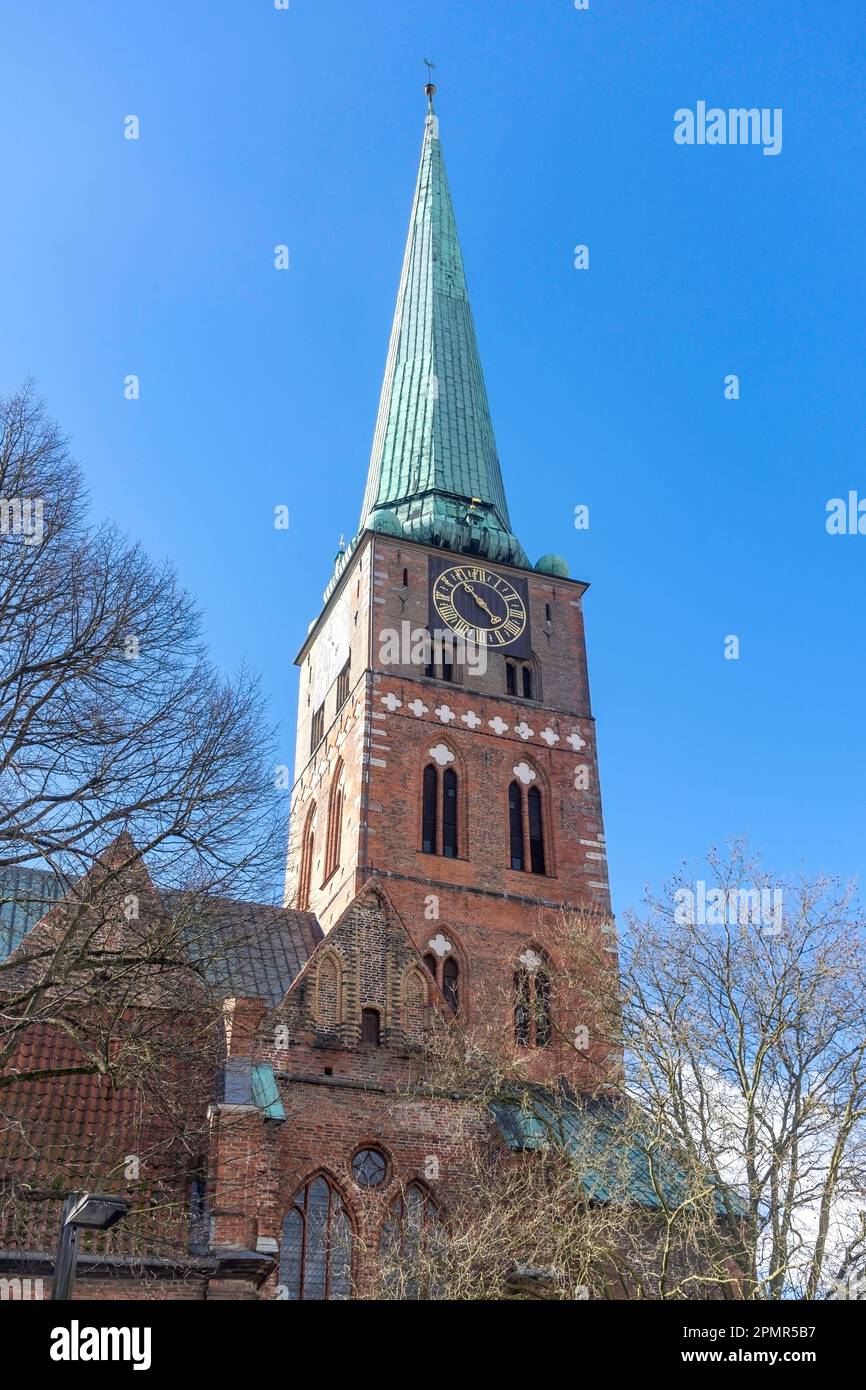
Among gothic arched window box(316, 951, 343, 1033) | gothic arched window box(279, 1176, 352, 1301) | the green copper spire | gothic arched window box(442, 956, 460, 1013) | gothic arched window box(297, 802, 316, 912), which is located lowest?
gothic arched window box(279, 1176, 352, 1301)

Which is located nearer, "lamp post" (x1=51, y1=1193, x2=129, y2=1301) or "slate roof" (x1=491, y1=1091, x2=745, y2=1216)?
"lamp post" (x1=51, y1=1193, x2=129, y2=1301)

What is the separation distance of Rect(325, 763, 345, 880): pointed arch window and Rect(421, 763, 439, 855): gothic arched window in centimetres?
234

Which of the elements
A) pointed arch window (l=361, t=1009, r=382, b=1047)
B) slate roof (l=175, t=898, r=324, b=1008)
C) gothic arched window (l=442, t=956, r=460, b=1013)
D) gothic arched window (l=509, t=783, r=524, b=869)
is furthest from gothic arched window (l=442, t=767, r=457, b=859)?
pointed arch window (l=361, t=1009, r=382, b=1047)

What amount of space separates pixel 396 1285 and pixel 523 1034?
39.4 ft

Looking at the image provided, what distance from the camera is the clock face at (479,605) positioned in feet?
122

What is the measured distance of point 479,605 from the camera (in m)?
37.9

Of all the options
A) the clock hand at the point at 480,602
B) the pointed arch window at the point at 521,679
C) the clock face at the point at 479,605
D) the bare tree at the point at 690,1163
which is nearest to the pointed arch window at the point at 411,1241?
the bare tree at the point at 690,1163

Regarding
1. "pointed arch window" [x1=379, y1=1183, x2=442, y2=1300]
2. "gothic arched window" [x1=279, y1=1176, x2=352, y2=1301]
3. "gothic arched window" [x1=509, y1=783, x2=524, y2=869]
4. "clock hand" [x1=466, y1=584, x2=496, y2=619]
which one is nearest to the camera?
"pointed arch window" [x1=379, y1=1183, x2=442, y2=1300]

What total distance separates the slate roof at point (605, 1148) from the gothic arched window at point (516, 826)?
7.75m

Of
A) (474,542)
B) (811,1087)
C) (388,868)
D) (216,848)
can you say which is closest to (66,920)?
(216,848)

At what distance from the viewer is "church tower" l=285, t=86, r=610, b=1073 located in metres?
32.3

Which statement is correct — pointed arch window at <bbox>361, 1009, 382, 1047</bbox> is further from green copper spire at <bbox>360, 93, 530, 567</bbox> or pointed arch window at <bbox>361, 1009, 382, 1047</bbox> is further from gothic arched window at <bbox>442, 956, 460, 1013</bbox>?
green copper spire at <bbox>360, 93, 530, 567</bbox>

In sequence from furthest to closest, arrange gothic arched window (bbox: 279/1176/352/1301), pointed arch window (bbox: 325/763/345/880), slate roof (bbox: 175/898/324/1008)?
pointed arch window (bbox: 325/763/345/880) < slate roof (bbox: 175/898/324/1008) < gothic arched window (bbox: 279/1176/352/1301)
